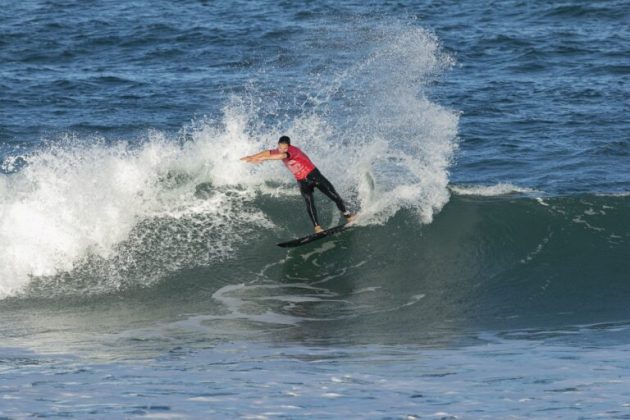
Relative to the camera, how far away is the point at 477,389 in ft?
29.4

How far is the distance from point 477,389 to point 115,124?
626 inches

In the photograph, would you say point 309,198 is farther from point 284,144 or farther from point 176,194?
point 176,194

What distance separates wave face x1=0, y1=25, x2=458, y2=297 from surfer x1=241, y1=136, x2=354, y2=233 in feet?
3.55

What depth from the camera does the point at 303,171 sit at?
14.5 metres

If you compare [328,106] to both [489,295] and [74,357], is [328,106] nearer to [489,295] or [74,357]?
[489,295]

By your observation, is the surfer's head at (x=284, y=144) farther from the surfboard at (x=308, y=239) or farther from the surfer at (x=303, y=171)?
the surfboard at (x=308, y=239)

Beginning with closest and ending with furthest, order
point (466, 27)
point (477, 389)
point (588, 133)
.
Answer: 1. point (477, 389)
2. point (588, 133)
3. point (466, 27)

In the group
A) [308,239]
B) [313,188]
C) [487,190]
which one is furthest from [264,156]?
[487,190]

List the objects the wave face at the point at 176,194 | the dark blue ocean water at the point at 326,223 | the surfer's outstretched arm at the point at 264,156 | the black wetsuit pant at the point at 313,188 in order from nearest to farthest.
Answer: the dark blue ocean water at the point at 326,223 → the surfer's outstretched arm at the point at 264,156 → the wave face at the point at 176,194 → the black wetsuit pant at the point at 313,188

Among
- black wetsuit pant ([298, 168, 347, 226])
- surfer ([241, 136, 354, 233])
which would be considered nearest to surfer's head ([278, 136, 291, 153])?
surfer ([241, 136, 354, 233])

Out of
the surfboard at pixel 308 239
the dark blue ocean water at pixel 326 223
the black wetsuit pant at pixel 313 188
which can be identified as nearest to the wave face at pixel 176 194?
the dark blue ocean water at pixel 326 223

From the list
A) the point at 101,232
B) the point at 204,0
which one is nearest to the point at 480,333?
the point at 101,232

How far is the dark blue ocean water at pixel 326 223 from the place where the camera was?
9.40 meters

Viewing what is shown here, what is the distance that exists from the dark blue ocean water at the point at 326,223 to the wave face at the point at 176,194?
0.04 metres
